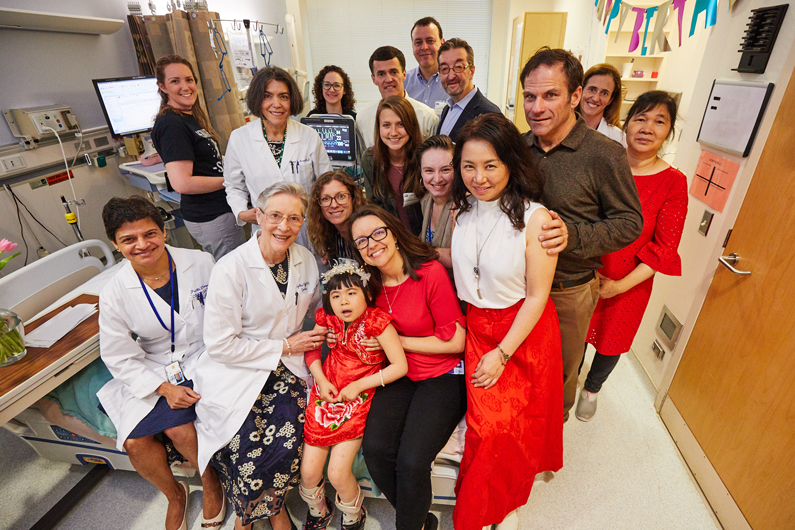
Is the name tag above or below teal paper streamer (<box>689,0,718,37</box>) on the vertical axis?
below

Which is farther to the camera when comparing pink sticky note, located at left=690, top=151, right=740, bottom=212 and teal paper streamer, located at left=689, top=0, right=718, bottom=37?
teal paper streamer, located at left=689, top=0, right=718, bottom=37

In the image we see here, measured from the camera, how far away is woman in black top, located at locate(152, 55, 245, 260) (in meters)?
2.12

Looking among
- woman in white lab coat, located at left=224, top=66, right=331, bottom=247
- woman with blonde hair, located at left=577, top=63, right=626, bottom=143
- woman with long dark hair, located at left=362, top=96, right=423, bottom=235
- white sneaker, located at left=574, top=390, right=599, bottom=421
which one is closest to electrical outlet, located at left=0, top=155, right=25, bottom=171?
woman in white lab coat, located at left=224, top=66, right=331, bottom=247

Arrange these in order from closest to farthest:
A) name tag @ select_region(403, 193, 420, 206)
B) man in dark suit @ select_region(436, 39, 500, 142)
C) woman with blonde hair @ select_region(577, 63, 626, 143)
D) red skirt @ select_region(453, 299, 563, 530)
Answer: red skirt @ select_region(453, 299, 563, 530)
name tag @ select_region(403, 193, 420, 206)
woman with blonde hair @ select_region(577, 63, 626, 143)
man in dark suit @ select_region(436, 39, 500, 142)

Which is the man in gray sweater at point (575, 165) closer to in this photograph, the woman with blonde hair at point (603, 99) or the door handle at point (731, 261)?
the door handle at point (731, 261)

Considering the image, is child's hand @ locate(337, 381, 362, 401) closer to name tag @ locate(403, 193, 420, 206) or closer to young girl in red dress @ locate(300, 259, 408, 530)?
young girl in red dress @ locate(300, 259, 408, 530)

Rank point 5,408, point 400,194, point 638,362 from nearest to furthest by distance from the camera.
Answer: point 5,408 < point 400,194 < point 638,362

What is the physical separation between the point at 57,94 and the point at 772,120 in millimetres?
4253

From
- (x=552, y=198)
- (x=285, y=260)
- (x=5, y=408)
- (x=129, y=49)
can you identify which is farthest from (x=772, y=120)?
(x=129, y=49)

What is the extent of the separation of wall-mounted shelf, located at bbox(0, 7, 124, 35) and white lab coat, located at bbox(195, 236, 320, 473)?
2.35 metres

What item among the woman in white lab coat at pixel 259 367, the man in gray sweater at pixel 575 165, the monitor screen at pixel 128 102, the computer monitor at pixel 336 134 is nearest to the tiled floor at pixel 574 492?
the woman in white lab coat at pixel 259 367

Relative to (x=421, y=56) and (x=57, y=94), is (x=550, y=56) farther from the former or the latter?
(x=57, y=94)

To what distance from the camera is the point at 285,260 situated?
5.61 feet

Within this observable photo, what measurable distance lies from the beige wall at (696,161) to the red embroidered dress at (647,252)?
171 millimetres
